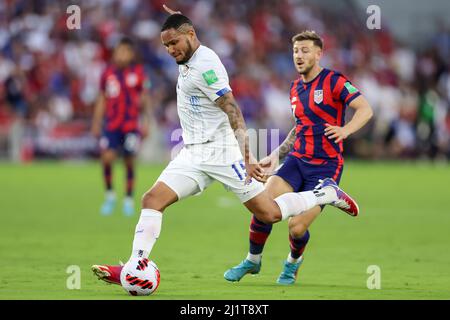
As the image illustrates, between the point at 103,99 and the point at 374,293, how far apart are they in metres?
8.84

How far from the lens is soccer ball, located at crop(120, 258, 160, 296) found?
312 inches

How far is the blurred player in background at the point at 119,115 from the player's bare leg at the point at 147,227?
7.85m

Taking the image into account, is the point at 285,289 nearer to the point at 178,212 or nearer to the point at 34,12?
the point at 178,212

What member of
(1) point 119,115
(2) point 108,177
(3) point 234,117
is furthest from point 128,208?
(3) point 234,117

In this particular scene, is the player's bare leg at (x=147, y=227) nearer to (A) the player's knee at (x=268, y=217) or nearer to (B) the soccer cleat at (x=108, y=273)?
(B) the soccer cleat at (x=108, y=273)

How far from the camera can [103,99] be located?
53.1 feet

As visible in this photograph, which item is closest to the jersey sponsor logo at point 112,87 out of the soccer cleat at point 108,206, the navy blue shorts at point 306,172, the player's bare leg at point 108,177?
the player's bare leg at point 108,177

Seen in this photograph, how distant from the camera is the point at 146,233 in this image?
8.09 m

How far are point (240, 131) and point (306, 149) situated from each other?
1.50 m

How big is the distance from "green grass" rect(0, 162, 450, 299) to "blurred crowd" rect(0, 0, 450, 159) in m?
6.58

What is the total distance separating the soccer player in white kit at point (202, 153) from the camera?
26.5 feet

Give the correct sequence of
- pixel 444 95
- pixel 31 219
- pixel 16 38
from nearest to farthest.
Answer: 1. pixel 31 219
2. pixel 16 38
3. pixel 444 95

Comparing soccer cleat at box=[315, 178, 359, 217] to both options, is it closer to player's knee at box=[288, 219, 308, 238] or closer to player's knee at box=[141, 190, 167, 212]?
player's knee at box=[288, 219, 308, 238]

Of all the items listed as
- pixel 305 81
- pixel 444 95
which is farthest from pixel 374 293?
pixel 444 95
